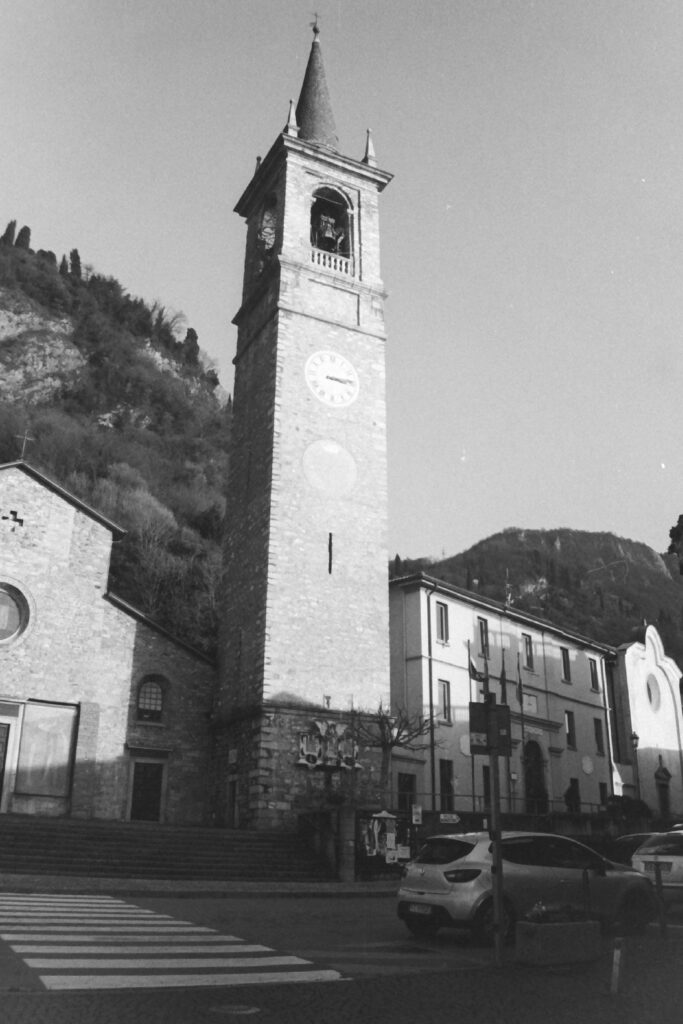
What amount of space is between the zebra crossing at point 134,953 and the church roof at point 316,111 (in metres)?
29.1

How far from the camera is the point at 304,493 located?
2650 cm

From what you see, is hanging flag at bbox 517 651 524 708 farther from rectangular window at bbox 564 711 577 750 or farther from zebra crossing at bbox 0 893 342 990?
zebra crossing at bbox 0 893 342 990

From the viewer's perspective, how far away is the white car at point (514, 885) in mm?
9578

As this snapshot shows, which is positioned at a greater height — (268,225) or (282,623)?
(268,225)

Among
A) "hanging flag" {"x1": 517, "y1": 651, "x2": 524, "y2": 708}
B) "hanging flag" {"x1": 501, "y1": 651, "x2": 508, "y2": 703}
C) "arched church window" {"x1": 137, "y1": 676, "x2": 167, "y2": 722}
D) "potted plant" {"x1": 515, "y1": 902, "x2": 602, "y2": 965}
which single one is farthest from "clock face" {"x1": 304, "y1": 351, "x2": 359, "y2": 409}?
"potted plant" {"x1": 515, "y1": 902, "x2": 602, "y2": 965}

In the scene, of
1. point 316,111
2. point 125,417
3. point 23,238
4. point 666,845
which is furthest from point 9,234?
point 666,845

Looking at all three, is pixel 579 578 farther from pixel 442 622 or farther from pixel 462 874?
pixel 462 874

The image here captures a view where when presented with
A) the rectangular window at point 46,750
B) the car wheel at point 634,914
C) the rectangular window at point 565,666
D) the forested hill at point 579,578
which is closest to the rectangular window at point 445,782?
the rectangular window at point 565,666

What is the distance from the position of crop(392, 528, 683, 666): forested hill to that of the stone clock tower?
44.9 m

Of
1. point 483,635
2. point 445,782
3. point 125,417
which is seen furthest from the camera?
point 125,417

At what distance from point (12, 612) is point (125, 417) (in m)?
50.7

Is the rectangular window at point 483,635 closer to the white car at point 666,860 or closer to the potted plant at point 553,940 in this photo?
the white car at point 666,860

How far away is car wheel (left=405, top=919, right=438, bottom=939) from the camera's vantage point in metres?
10.0

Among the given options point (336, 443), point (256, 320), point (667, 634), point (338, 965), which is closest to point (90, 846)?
point (338, 965)
